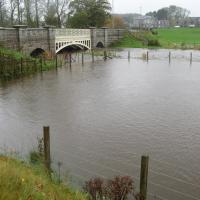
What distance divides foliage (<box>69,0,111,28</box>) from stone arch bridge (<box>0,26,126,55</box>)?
927cm

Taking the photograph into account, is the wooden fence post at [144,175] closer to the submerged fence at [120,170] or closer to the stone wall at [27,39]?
the submerged fence at [120,170]

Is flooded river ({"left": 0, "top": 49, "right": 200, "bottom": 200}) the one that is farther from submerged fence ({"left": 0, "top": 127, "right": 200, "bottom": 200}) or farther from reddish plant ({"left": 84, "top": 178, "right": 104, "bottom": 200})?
reddish plant ({"left": 84, "top": 178, "right": 104, "bottom": 200})

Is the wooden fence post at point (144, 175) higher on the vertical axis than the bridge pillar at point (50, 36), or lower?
lower

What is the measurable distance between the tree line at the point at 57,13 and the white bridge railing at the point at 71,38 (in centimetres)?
1723

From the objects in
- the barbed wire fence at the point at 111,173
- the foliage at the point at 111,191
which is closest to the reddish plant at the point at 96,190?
the foliage at the point at 111,191

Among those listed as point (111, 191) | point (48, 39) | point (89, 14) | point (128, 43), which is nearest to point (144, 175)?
point (111, 191)

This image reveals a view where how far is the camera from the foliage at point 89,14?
8650 cm

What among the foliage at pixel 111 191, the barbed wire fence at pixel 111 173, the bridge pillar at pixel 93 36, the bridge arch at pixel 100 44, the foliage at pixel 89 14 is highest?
the foliage at pixel 89 14

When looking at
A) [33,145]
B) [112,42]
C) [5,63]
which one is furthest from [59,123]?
[112,42]

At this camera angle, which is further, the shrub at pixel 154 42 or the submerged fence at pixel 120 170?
the shrub at pixel 154 42

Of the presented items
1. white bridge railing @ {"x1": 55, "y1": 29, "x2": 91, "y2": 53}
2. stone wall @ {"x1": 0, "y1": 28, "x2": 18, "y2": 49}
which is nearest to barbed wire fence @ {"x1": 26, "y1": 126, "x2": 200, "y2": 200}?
stone wall @ {"x1": 0, "y1": 28, "x2": 18, "y2": 49}

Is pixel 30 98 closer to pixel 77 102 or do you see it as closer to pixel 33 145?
pixel 77 102

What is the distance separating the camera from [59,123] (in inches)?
809

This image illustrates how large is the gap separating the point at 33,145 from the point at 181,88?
720 inches
